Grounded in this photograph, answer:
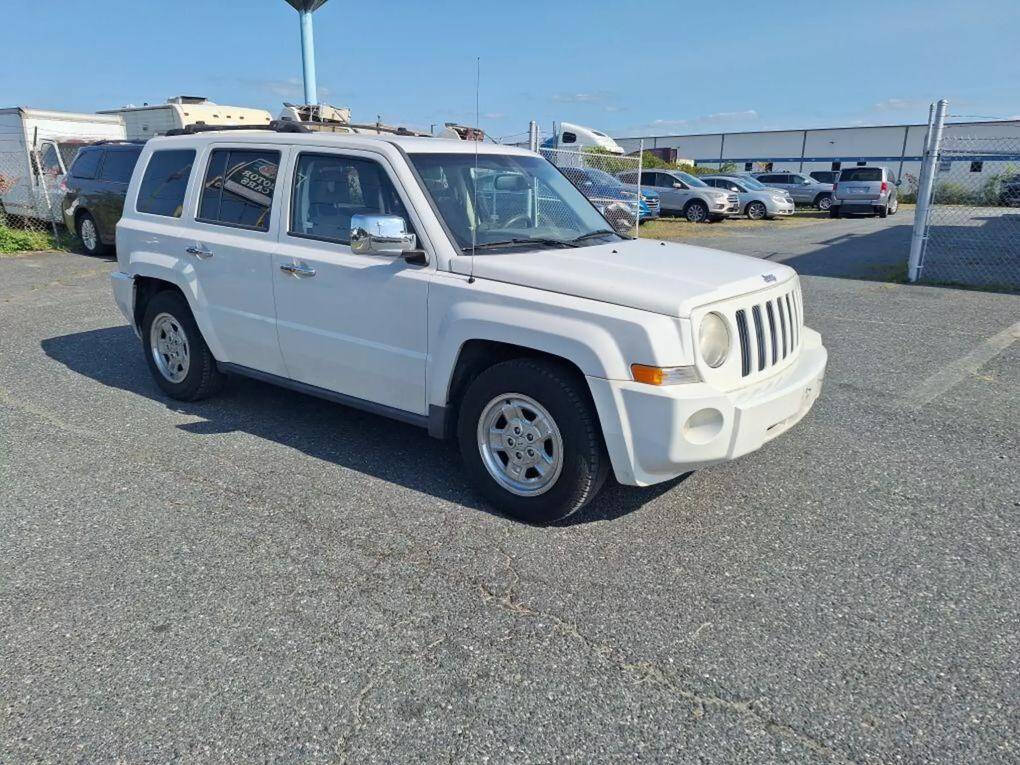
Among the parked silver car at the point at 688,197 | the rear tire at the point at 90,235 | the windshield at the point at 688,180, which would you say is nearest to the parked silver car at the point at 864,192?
the parked silver car at the point at 688,197

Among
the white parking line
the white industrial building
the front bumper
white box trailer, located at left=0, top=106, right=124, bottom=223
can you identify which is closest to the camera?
the front bumper

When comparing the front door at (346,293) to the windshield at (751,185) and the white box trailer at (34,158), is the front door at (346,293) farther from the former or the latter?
the windshield at (751,185)

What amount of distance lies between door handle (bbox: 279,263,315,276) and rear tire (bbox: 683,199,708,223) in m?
22.5

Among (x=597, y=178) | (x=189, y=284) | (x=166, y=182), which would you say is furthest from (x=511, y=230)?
(x=597, y=178)

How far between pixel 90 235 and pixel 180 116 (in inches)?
164

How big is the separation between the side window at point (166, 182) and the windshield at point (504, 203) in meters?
2.04

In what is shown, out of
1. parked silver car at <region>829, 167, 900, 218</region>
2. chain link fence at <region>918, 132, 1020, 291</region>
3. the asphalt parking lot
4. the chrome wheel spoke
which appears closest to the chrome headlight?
the chrome wheel spoke

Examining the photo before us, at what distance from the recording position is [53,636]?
2984 millimetres

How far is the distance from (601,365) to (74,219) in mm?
13697

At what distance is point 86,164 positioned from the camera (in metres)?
13.6

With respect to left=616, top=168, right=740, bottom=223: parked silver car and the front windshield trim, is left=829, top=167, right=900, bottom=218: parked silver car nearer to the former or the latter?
left=616, top=168, right=740, bottom=223: parked silver car

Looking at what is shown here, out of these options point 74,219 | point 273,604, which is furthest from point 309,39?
point 273,604

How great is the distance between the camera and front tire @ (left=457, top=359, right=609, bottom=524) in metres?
3.64

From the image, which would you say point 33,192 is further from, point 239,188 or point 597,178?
point 239,188
